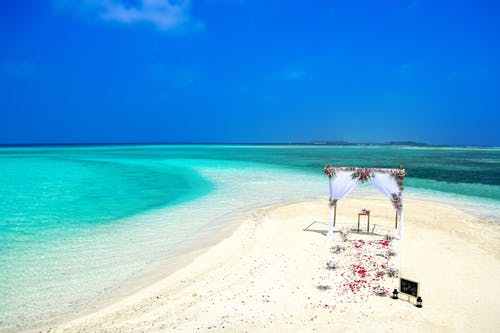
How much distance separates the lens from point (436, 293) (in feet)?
25.3

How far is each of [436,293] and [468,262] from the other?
3.12 metres

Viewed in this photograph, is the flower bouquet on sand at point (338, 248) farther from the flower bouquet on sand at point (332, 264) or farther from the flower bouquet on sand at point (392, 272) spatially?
the flower bouquet on sand at point (392, 272)

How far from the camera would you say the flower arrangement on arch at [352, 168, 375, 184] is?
12.5 m

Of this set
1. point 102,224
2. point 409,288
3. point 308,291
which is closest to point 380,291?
point 409,288

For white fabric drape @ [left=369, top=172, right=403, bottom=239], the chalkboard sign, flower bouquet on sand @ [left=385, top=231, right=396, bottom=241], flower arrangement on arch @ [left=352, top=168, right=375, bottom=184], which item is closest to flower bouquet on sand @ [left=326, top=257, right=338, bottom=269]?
the chalkboard sign

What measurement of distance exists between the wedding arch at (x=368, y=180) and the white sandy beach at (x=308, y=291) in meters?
1.47

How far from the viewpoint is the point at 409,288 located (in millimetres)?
7199

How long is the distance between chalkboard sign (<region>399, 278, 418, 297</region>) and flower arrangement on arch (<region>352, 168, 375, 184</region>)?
577 cm

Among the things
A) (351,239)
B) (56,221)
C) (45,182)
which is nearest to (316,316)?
(351,239)

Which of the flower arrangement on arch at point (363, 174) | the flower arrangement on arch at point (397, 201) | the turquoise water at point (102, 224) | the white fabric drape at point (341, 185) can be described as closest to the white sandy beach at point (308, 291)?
the flower arrangement on arch at point (397, 201)

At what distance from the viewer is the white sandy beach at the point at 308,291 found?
6.43 m

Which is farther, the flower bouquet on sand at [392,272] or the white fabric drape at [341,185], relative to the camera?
the white fabric drape at [341,185]

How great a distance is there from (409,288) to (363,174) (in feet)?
19.7

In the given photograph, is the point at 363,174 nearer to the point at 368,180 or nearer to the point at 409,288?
the point at 368,180
